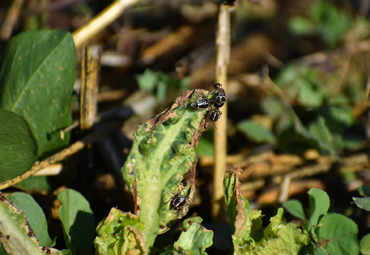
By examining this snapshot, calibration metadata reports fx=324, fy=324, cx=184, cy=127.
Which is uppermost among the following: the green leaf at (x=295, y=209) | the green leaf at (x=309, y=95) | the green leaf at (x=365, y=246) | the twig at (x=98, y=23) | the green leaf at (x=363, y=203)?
the twig at (x=98, y=23)

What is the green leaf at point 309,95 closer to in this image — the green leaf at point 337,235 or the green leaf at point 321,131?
the green leaf at point 321,131

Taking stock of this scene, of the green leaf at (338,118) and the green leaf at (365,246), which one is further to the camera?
the green leaf at (338,118)

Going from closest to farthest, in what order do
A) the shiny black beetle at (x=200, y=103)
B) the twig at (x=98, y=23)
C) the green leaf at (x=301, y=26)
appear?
the shiny black beetle at (x=200, y=103)
the twig at (x=98, y=23)
the green leaf at (x=301, y=26)

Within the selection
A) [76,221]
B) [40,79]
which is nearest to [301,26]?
[40,79]

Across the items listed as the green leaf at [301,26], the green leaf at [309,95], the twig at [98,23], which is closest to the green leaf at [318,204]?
the green leaf at [309,95]

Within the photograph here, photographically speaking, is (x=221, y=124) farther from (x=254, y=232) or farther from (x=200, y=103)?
(x=254, y=232)

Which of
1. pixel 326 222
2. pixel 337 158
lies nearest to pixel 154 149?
pixel 326 222
